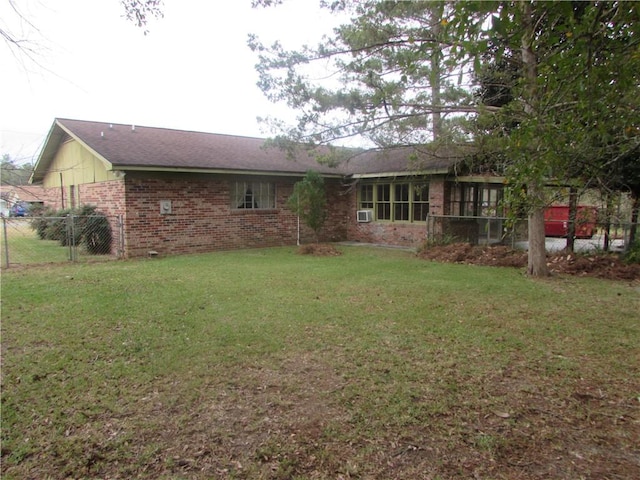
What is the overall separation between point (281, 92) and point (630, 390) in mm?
8993

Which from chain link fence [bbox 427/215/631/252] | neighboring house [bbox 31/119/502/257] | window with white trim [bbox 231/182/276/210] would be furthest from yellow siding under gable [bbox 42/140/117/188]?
chain link fence [bbox 427/215/631/252]

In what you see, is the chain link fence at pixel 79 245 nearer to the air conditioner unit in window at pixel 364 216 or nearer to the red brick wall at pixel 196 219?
the red brick wall at pixel 196 219

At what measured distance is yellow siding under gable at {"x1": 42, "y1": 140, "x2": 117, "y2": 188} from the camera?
12.5 m

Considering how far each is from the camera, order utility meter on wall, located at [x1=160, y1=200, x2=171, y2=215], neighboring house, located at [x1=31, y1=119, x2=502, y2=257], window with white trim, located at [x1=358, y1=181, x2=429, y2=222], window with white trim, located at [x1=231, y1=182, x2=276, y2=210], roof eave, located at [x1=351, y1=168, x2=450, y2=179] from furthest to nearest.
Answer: window with white trim, located at [x1=358, y1=181, x2=429, y2=222] → window with white trim, located at [x1=231, y1=182, x2=276, y2=210] → roof eave, located at [x1=351, y1=168, x2=450, y2=179] → utility meter on wall, located at [x1=160, y1=200, x2=171, y2=215] → neighboring house, located at [x1=31, y1=119, x2=502, y2=257]

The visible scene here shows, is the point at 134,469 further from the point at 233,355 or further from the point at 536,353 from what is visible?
the point at 536,353

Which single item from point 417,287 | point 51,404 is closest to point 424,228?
point 417,287

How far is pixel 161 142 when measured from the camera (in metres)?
13.7

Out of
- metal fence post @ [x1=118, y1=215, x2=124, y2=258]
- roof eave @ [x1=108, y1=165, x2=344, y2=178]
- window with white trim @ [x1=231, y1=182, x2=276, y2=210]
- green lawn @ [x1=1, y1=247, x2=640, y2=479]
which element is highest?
roof eave @ [x1=108, y1=165, x2=344, y2=178]

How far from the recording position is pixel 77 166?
14.8 meters

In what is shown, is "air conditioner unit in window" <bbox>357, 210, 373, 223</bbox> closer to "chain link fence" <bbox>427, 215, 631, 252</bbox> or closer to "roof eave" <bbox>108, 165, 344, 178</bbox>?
"roof eave" <bbox>108, 165, 344, 178</bbox>

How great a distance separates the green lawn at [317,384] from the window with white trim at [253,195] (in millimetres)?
6812

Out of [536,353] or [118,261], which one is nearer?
[536,353]

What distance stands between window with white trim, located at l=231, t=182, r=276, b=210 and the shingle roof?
0.71m

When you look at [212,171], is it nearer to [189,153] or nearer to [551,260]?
[189,153]
